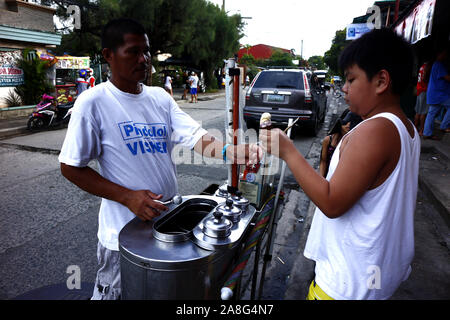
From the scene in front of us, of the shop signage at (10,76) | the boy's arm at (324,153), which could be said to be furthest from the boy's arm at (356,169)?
the shop signage at (10,76)

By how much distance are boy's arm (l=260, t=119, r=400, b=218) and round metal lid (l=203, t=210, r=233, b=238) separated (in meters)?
0.39

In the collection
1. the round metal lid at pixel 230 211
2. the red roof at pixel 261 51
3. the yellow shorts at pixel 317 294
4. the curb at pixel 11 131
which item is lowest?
the curb at pixel 11 131

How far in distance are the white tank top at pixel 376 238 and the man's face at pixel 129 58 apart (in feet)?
3.78

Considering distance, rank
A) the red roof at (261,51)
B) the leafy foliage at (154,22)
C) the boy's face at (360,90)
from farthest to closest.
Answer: the red roof at (261,51)
the leafy foliage at (154,22)
the boy's face at (360,90)

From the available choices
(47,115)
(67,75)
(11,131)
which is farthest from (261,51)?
(11,131)

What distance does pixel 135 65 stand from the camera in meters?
1.66

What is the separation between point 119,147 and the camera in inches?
62.2

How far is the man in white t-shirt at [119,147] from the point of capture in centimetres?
146

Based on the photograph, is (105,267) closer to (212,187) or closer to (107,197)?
(107,197)

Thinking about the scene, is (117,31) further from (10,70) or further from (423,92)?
(10,70)

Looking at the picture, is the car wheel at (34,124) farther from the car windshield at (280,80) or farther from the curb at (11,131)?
the car windshield at (280,80)

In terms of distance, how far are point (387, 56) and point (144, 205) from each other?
3.93 feet

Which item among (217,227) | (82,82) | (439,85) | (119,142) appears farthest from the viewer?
(82,82)

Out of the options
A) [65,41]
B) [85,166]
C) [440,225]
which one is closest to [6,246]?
[85,166]
